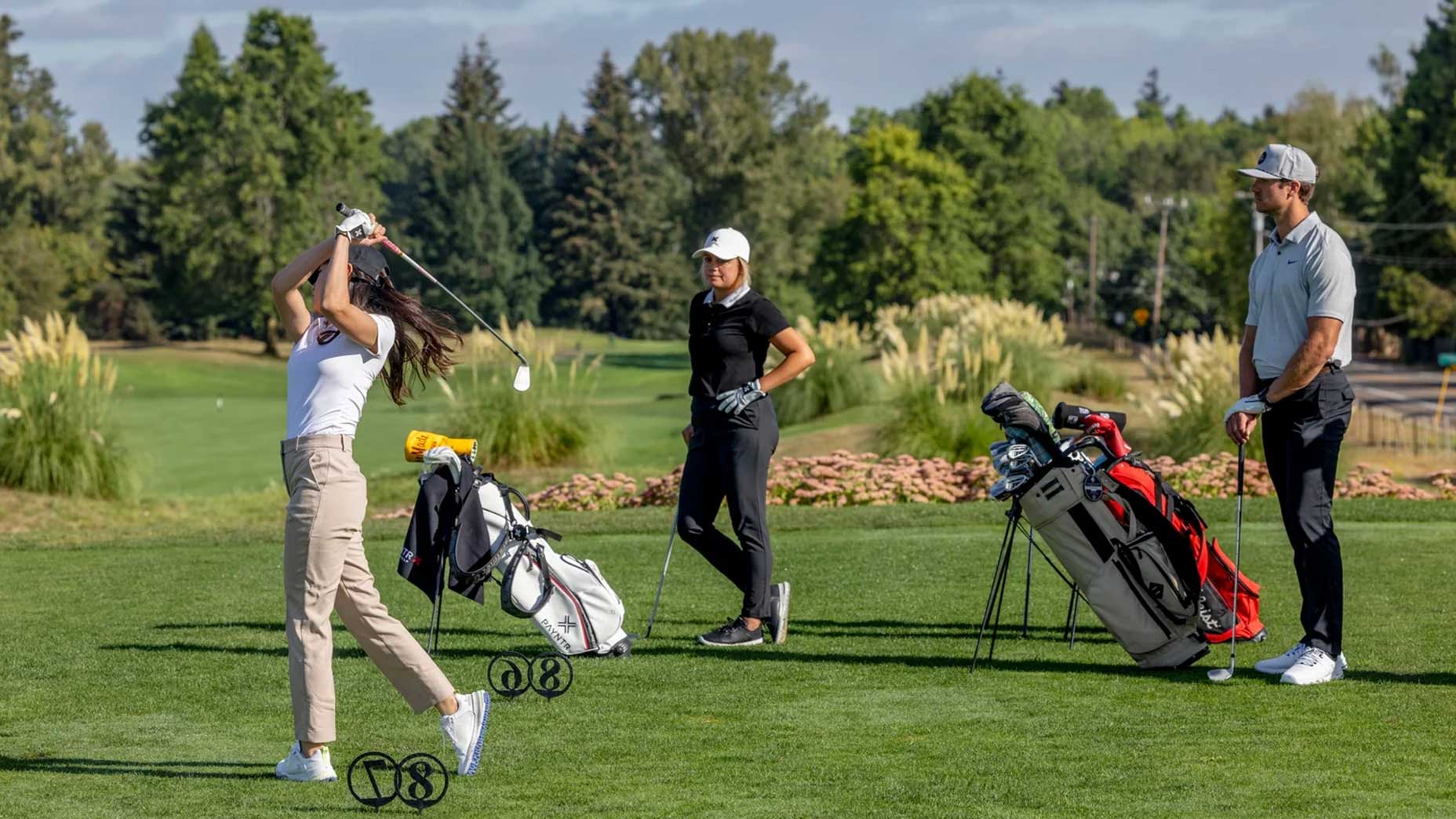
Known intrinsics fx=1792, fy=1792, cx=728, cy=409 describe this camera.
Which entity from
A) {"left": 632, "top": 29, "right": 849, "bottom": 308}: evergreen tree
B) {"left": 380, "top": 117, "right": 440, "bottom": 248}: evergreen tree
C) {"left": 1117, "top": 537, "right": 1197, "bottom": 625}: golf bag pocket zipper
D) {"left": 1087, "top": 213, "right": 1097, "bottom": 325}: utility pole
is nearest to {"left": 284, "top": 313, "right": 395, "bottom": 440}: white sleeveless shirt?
{"left": 1117, "top": 537, "right": 1197, "bottom": 625}: golf bag pocket zipper

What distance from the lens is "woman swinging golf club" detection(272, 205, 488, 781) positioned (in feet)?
19.2

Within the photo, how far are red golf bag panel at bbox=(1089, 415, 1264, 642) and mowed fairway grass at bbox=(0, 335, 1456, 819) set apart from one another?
20cm

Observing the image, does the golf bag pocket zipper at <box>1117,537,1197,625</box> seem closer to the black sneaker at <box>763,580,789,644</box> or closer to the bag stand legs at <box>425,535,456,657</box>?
the black sneaker at <box>763,580,789,644</box>

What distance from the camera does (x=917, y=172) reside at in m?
72.4

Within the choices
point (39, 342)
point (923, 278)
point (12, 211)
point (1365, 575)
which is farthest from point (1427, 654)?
point (12, 211)

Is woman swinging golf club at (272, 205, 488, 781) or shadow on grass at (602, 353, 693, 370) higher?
woman swinging golf club at (272, 205, 488, 781)

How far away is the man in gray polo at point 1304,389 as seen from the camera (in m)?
7.24

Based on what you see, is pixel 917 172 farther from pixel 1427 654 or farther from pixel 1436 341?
pixel 1427 654

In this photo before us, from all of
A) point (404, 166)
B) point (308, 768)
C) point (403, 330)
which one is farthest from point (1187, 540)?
point (404, 166)

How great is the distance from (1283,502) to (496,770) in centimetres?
346

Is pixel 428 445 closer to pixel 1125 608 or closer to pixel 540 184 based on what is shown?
pixel 1125 608

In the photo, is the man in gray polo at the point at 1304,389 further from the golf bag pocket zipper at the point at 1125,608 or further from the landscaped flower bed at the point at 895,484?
the landscaped flower bed at the point at 895,484

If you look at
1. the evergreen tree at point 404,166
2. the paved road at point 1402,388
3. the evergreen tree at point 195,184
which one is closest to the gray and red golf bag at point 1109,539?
the paved road at point 1402,388

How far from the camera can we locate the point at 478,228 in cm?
9219
